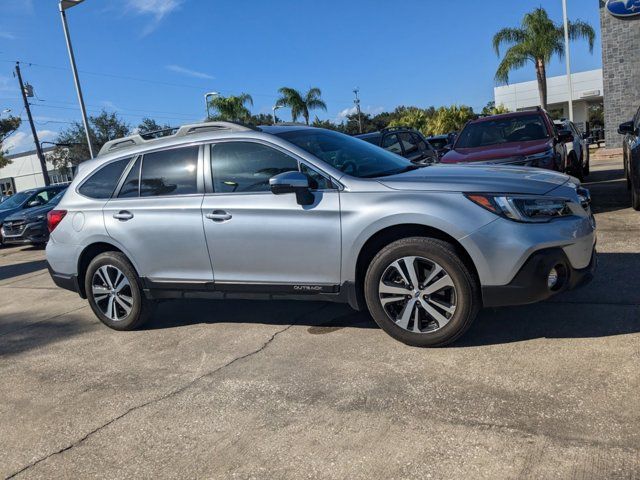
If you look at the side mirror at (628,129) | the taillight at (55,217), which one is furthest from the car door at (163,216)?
the side mirror at (628,129)

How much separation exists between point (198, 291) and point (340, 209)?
5.16ft

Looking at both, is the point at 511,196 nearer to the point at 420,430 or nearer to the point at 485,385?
the point at 485,385

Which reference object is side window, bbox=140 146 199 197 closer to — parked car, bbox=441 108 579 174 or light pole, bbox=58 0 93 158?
parked car, bbox=441 108 579 174

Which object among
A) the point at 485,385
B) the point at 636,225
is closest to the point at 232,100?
the point at 636,225

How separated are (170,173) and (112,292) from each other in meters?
1.30

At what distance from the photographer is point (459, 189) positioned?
3.86 meters

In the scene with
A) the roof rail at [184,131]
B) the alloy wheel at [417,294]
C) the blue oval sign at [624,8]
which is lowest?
the alloy wheel at [417,294]

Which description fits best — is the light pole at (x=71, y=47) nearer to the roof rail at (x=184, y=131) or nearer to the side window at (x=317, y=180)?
the roof rail at (x=184, y=131)

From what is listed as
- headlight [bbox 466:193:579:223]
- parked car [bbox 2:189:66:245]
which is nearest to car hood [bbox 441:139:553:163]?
headlight [bbox 466:193:579:223]

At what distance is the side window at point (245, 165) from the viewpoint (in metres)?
4.47

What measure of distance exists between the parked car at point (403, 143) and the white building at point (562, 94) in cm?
3389

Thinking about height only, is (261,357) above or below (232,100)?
below

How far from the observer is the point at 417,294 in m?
3.92

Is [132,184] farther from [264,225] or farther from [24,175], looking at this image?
[24,175]
